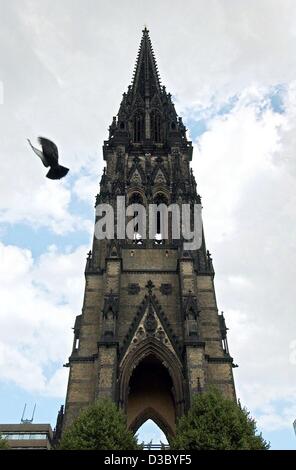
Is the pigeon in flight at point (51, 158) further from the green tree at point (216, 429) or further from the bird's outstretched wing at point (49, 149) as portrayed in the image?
the green tree at point (216, 429)

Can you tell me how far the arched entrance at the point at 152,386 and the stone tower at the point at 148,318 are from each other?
0.18ft

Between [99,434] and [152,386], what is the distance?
12.1m

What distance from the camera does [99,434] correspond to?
1900 centimetres

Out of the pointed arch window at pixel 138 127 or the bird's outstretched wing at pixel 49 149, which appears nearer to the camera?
the bird's outstretched wing at pixel 49 149

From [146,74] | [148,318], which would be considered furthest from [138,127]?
[148,318]

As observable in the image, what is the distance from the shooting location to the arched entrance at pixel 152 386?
2616 centimetres

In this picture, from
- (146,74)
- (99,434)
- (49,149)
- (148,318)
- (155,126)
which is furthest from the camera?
(146,74)

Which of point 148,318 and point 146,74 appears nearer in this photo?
point 148,318

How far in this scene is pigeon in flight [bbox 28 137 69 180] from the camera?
8156 mm

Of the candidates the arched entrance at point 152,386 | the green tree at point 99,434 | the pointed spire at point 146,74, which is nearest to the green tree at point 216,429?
the green tree at point 99,434

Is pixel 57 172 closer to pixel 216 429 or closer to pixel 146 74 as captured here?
pixel 216 429

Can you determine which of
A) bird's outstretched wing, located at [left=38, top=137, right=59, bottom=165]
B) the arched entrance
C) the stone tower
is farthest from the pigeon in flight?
the arched entrance

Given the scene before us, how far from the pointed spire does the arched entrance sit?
27.2 meters
